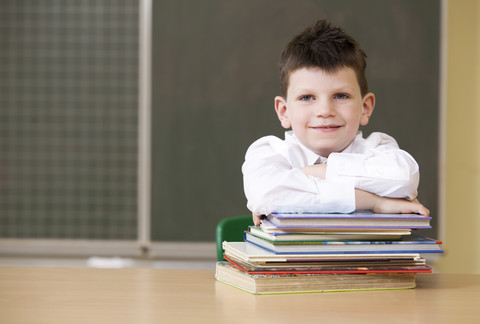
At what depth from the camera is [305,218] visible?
94 cm

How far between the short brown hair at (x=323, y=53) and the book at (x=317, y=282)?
408mm

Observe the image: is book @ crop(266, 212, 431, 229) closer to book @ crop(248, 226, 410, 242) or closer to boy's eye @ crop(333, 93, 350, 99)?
book @ crop(248, 226, 410, 242)

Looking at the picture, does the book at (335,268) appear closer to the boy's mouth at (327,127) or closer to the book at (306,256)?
the book at (306,256)

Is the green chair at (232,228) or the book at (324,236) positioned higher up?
the book at (324,236)

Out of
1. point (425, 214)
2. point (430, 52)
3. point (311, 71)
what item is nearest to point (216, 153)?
point (430, 52)

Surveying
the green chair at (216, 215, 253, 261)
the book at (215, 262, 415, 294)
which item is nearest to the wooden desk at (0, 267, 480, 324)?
the book at (215, 262, 415, 294)

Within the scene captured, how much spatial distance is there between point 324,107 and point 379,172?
6.9 inches

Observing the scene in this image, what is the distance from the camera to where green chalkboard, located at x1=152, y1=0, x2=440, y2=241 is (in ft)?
Answer: 10.5

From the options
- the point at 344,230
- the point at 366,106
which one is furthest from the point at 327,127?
the point at 344,230

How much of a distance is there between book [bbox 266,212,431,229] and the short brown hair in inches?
13.5

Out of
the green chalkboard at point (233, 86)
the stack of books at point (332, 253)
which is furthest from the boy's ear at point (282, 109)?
the green chalkboard at point (233, 86)

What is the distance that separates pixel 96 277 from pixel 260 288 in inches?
13.2

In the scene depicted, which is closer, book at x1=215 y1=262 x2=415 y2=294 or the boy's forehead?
book at x1=215 y1=262 x2=415 y2=294

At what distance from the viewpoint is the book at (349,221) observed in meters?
0.94
